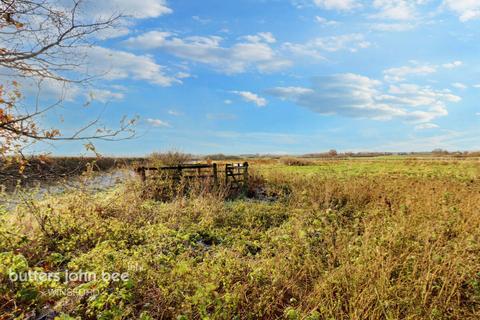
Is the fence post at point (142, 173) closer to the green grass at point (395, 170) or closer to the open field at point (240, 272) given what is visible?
the open field at point (240, 272)

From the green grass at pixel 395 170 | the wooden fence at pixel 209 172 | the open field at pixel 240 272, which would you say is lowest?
the open field at pixel 240 272

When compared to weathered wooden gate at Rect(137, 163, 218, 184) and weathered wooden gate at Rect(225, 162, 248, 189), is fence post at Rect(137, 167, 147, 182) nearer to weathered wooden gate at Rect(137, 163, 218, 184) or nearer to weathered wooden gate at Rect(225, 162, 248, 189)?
weathered wooden gate at Rect(137, 163, 218, 184)

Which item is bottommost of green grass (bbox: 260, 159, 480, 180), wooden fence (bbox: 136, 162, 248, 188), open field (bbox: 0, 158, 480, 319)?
open field (bbox: 0, 158, 480, 319)

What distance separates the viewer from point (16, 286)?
Result: 14.9ft

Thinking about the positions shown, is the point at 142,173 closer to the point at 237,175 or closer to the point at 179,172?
the point at 179,172

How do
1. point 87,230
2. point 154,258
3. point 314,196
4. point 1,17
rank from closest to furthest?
point 1,17
point 154,258
point 87,230
point 314,196

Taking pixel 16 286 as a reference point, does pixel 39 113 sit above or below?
above

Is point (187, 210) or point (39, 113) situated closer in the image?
point (39, 113)

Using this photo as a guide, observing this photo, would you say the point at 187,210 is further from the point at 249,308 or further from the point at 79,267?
the point at 249,308

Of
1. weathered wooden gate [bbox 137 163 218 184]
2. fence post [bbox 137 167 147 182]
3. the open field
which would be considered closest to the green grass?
weathered wooden gate [bbox 137 163 218 184]

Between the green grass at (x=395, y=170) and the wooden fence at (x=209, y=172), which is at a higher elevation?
the wooden fence at (x=209, y=172)

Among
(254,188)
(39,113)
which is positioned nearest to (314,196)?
(254,188)

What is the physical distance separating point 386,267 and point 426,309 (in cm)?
70

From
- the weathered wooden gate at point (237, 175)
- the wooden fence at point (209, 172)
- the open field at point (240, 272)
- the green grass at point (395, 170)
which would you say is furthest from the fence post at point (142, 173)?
the green grass at point (395, 170)
